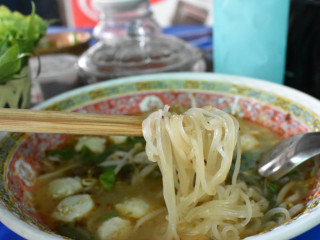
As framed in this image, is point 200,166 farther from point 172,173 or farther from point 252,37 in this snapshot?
point 252,37

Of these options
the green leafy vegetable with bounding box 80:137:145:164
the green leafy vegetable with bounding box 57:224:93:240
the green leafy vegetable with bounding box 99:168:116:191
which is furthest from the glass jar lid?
the green leafy vegetable with bounding box 57:224:93:240

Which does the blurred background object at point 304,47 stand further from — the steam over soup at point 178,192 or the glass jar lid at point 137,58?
the steam over soup at point 178,192

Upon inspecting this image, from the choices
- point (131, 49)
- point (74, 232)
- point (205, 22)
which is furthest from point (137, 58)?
point (205, 22)

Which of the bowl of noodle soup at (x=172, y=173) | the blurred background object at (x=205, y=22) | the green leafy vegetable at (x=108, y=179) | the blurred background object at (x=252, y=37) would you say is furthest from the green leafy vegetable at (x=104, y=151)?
the blurred background object at (x=205, y=22)

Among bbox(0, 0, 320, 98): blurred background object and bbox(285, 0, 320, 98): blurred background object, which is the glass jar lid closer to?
bbox(0, 0, 320, 98): blurred background object

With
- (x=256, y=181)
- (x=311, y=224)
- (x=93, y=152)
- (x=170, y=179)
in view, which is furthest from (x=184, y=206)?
(x=93, y=152)
